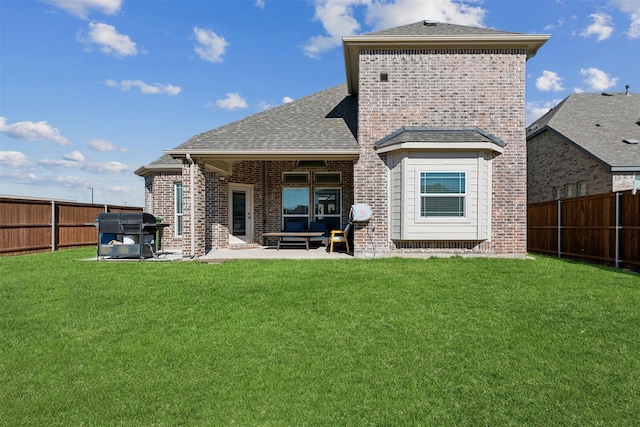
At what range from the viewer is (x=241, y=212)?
13289 mm

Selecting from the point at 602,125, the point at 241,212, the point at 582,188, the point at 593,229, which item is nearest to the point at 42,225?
the point at 241,212

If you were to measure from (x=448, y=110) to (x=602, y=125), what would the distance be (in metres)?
10.1

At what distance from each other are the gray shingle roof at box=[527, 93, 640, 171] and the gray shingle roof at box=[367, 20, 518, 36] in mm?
Result: 6626

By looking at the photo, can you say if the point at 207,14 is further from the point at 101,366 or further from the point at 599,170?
the point at 599,170

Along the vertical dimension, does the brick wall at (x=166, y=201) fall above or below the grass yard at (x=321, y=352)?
above

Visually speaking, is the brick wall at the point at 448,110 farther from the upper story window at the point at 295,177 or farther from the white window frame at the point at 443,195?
the upper story window at the point at 295,177

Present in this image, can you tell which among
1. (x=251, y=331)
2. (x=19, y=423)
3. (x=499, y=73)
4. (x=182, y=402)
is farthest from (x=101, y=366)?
(x=499, y=73)

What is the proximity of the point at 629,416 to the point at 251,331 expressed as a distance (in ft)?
12.0

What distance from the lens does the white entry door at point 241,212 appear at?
1298 cm

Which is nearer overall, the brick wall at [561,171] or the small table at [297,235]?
the small table at [297,235]

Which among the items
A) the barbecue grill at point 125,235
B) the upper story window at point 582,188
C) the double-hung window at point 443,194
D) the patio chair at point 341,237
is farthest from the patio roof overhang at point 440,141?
the barbecue grill at point 125,235

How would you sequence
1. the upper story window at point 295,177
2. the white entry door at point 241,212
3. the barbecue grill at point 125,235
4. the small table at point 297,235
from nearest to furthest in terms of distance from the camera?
the barbecue grill at point 125,235, the small table at point 297,235, the white entry door at point 241,212, the upper story window at point 295,177

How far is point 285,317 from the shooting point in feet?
16.1

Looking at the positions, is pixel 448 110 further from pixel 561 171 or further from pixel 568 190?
pixel 568 190
